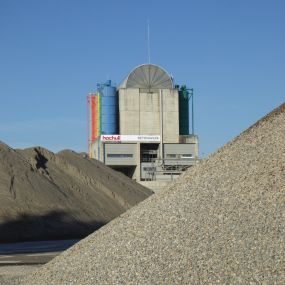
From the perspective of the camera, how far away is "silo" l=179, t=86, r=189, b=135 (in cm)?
8575

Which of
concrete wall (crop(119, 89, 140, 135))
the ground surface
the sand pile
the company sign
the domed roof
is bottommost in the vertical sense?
the ground surface

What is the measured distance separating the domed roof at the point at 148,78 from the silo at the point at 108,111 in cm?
253

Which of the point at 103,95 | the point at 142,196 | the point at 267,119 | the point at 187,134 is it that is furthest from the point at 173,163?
the point at 267,119

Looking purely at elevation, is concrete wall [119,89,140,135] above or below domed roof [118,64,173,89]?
below

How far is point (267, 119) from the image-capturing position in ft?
44.4

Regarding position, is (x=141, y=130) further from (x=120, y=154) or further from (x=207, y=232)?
(x=207, y=232)

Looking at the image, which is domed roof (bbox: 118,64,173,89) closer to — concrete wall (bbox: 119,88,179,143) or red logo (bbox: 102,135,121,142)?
concrete wall (bbox: 119,88,179,143)

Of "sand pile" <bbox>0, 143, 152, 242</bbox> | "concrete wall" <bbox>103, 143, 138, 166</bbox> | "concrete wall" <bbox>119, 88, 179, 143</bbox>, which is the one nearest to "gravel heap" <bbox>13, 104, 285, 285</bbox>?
"sand pile" <bbox>0, 143, 152, 242</bbox>

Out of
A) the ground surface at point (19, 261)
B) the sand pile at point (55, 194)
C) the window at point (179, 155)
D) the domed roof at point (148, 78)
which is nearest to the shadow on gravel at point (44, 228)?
the sand pile at point (55, 194)

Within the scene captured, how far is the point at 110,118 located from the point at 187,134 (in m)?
10.7

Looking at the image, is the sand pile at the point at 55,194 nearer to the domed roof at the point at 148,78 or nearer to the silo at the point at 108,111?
the silo at the point at 108,111

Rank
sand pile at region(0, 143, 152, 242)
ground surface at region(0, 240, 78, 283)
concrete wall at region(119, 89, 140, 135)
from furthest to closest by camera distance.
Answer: concrete wall at region(119, 89, 140, 135), sand pile at region(0, 143, 152, 242), ground surface at region(0, 240, 78, 283)

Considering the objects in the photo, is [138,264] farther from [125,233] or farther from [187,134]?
[187,134]

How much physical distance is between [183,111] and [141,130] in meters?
7.57
